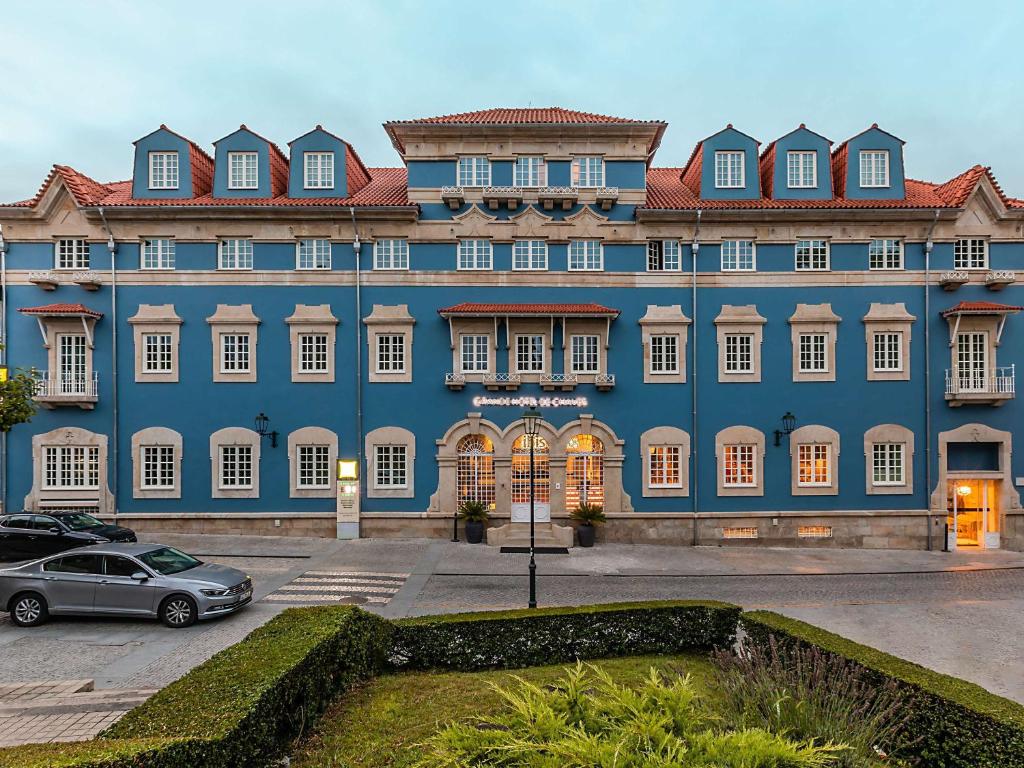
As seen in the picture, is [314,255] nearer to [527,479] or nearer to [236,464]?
[236,464]

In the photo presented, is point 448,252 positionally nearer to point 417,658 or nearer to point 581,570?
point 581,570

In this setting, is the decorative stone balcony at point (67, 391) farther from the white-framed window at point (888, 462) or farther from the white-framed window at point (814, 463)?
the white-framed window at point (888, 462)

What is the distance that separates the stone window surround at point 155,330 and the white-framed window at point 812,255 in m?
26.6

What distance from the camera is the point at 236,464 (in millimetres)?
22047

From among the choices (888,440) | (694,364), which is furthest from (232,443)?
(888,440)

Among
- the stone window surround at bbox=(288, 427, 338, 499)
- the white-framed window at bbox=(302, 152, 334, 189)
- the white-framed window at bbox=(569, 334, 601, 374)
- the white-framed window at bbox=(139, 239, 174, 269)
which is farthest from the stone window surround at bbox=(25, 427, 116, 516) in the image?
the white-framed window at bbox=(569, 334, 601, 374)


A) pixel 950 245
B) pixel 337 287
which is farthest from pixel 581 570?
pixel 950 245

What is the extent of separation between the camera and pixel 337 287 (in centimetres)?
2220

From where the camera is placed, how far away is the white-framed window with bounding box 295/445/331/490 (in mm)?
22016

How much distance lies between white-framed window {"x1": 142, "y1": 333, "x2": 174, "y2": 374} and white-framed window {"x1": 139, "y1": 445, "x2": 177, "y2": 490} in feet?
10.8

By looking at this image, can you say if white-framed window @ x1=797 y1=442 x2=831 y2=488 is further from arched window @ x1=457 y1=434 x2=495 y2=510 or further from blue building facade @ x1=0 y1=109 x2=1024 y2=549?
arched window @ x1=457 y1=434 x2=495 y2=510

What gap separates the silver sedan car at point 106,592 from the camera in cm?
1209

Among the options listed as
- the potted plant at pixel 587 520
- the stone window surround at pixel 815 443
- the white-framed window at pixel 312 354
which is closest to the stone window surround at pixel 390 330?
the white-framed window at pixel 312 354

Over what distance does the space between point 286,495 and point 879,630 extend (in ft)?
67.6
